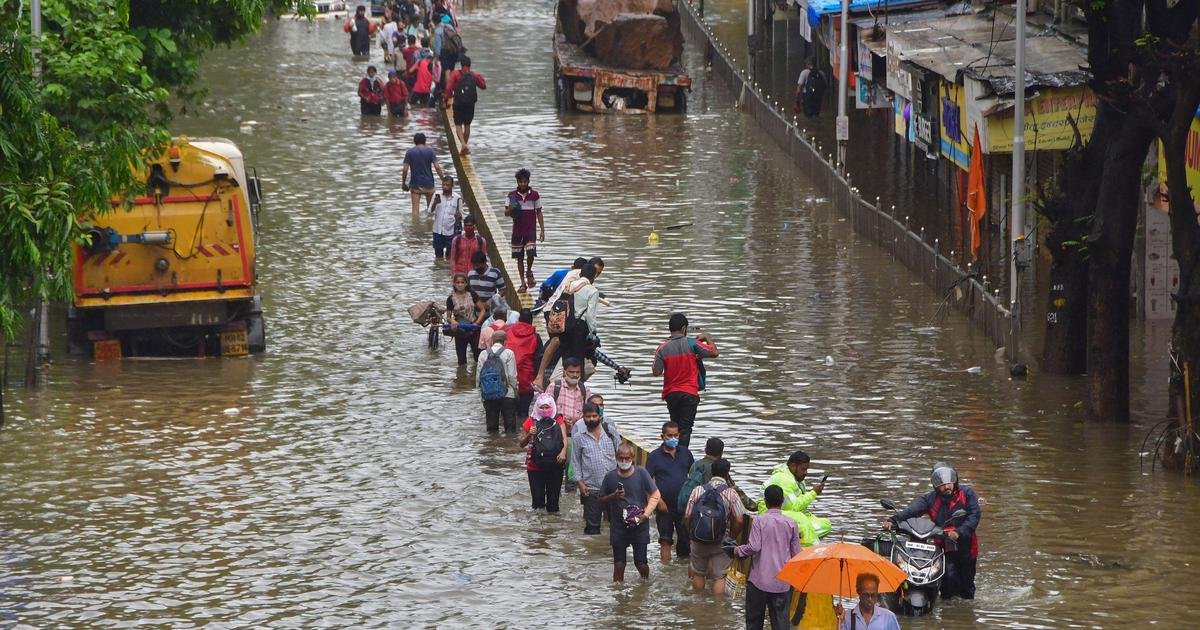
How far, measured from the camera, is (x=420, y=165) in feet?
99.1

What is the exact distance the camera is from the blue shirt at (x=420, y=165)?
30.1 m

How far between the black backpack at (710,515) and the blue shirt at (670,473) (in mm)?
1047

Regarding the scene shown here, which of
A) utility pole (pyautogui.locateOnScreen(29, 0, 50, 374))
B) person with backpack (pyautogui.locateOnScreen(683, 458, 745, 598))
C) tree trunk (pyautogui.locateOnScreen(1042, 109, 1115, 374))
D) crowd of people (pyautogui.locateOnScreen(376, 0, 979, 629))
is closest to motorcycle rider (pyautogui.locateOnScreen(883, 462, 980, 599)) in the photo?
crowd of people (pyautogui.locateOnScreen(376, 0, 979, 629))

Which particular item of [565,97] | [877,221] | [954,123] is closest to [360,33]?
[565,97]

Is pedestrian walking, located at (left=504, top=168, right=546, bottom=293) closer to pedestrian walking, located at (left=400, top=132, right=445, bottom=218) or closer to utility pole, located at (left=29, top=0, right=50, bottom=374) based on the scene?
utility pole, located at (left=29, top=0, right=50, bottom=374)

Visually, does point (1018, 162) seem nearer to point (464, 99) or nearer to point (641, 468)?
point (641, 468)

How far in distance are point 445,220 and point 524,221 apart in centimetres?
343

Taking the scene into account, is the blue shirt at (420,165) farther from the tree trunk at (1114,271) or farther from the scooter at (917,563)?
the scooter at (917,563)

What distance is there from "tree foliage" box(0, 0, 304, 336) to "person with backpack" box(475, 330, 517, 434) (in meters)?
3.60

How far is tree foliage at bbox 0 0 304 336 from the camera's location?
12750 millimetres

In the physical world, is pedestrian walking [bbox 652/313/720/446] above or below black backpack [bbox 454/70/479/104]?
below

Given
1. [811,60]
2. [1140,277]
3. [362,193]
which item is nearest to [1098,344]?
[1140,277]

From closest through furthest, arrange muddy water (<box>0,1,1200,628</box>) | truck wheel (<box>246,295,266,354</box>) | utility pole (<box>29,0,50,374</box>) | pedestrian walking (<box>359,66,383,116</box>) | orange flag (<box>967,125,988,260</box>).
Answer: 1. muddy water (<box>0,1,1200,628</box>)
2. utility pole (<box>29,0,50,374</box>)
3. truck wheel (<box>246,295,266,354</box>)
4. orange flag (<box>967,125,988,260</box>)
5. pedestrian walking (<box>359,66,383,116</box>)

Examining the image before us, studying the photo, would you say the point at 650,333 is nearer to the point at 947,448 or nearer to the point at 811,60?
the point at 947,448
